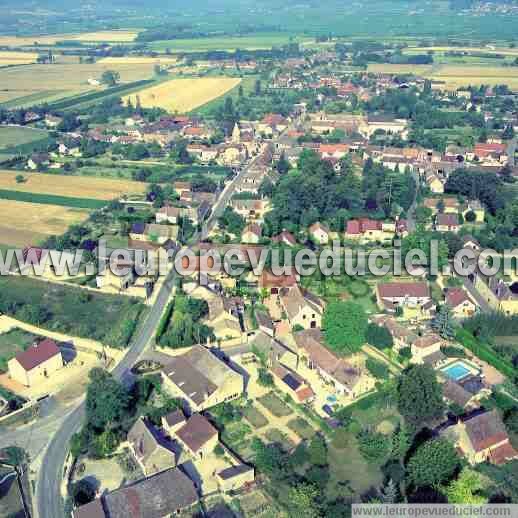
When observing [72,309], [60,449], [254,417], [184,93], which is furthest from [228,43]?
[60,449]

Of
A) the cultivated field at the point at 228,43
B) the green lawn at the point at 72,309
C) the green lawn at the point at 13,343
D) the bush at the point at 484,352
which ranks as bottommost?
the green lawn at the point at 13,343

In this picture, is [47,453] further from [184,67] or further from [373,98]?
[184,67]

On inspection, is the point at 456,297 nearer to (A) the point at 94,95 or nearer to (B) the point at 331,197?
(B) the point at 331,197

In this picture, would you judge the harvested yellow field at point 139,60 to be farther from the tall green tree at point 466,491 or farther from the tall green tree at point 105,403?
the tall green tree at point 466,491

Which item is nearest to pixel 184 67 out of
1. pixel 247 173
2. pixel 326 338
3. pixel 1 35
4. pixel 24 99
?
pixel 24 99

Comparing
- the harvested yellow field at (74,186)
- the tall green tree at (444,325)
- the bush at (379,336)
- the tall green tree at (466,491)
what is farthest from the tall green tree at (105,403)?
the harvested yellow field at (74,186)
